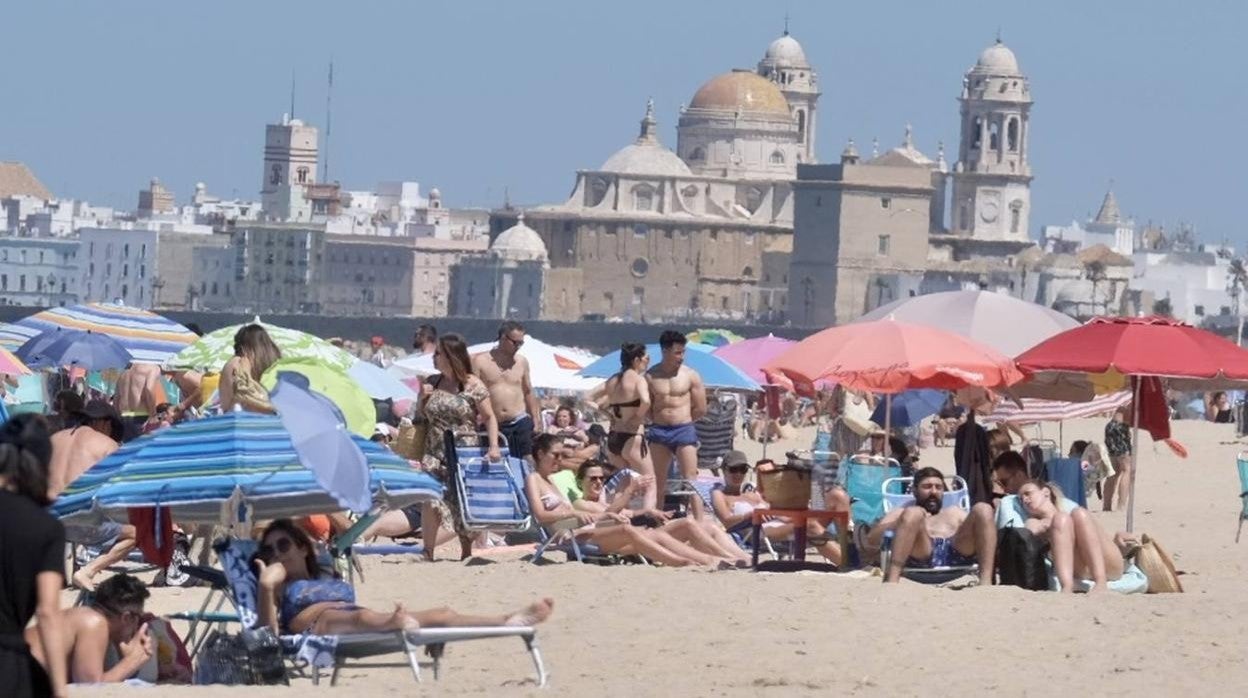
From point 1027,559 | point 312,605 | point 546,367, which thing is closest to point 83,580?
point 312,605

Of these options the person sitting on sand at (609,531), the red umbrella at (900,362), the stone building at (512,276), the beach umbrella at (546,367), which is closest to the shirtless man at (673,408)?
the red umbrella at (900,362)

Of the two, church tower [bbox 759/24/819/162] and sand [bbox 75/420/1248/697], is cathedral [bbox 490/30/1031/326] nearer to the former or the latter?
church tower [bbox 759/24/819/162]

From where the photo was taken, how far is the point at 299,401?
8.46 m

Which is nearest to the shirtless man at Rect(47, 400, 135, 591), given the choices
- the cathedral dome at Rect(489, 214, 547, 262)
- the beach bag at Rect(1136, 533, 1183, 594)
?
the beach bag at Rect(1136, 533, 1183, 594)

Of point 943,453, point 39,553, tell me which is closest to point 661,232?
point 943,453

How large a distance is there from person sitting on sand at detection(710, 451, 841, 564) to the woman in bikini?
33 cm

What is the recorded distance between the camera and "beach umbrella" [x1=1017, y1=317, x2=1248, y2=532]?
1222 centimetres

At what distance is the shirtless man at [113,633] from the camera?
7863mm

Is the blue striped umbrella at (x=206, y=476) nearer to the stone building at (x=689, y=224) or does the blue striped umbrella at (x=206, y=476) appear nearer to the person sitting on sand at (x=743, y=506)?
the person sitting on sand at (x=743, y=506)

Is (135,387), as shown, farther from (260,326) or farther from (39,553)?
(39,553)

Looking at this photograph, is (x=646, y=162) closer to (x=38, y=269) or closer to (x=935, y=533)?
(x=38, y=269)

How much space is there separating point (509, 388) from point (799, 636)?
302 centimetres

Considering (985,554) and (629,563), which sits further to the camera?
(629,563)

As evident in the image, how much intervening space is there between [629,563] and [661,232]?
98.8m
